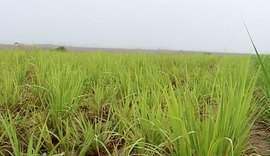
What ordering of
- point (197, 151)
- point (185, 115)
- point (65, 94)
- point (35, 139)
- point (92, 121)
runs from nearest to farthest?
point (197, 151) → point (185, 115) → point (35, 139) → point (65, 94) → point (92, 121)

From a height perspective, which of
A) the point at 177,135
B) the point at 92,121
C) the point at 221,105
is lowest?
the point at 92,121

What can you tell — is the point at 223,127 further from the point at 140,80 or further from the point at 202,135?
the point at 140,80

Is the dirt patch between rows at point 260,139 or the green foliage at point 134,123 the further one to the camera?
the dirt patch between rows at point 260,139

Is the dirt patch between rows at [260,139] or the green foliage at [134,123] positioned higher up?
the green foliage at [134,123]

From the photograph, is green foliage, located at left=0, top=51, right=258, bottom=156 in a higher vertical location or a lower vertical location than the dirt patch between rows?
higher

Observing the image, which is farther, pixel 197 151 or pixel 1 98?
pixel 1 98

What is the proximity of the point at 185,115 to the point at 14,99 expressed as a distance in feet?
3.86

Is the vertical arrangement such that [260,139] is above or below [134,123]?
below

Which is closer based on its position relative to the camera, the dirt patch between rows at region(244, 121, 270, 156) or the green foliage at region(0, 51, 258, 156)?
the green foliage at region(0, 51, 258, 156)

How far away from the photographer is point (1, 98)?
208 cm

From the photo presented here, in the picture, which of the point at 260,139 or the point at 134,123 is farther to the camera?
the point at 260,139

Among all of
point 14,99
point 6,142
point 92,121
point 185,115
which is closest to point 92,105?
point 92,121

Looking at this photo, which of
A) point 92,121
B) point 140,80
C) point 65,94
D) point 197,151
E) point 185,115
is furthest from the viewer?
point 140,80

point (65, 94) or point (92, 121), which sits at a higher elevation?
point (65, 94)
